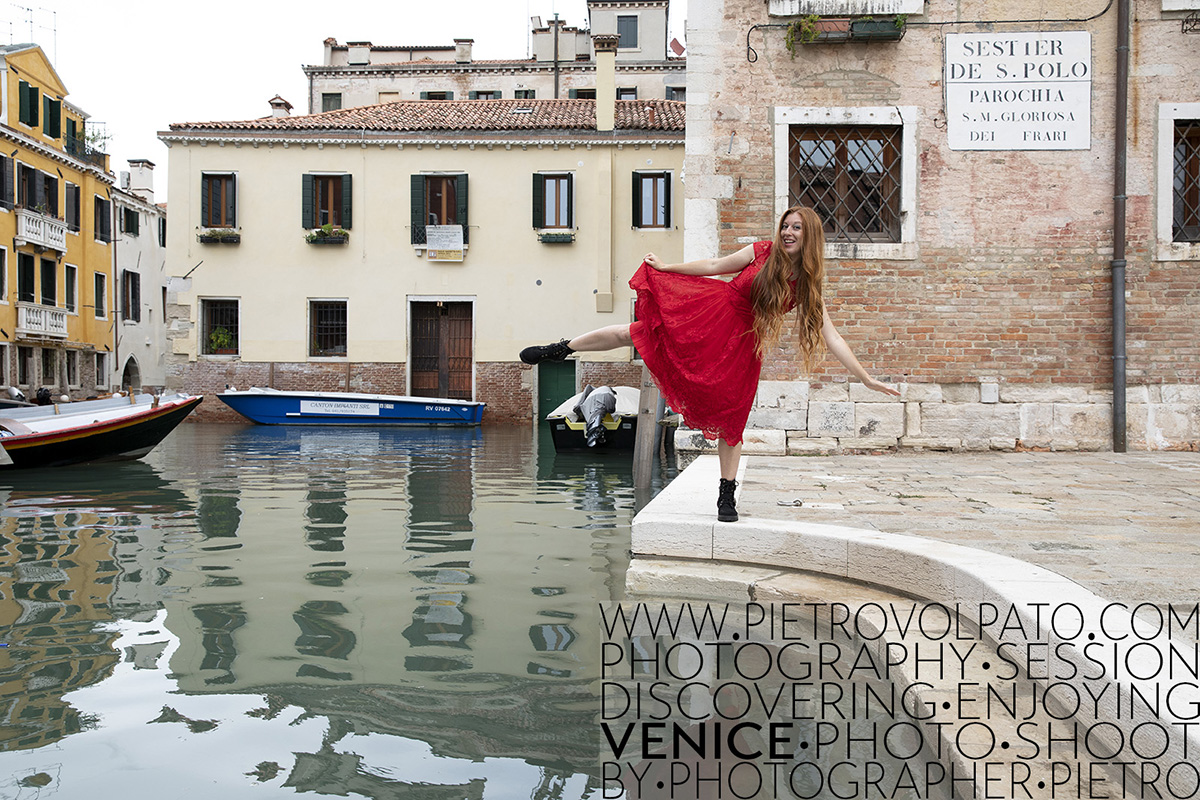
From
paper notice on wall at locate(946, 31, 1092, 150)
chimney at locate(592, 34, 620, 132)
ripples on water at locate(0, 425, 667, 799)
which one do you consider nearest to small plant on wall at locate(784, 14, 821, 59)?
paper notice on wall at locate(946, 31, 1092, 150)

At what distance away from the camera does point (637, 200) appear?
69.5 feet

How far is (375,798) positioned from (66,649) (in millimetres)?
1717

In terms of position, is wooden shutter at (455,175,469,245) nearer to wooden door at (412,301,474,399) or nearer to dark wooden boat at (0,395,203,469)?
wooden door at (412,301,474,399)

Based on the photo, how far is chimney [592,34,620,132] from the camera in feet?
68.4

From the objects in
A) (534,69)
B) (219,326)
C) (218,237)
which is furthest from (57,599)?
(534,69)

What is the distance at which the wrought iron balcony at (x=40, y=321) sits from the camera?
23672mm

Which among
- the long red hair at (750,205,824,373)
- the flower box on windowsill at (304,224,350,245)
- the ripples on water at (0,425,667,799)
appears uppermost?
the flower box on windowsill at (304,224,350,245)

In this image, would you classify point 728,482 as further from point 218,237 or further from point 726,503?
point 218,237

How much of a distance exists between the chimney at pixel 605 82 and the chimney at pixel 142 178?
19.0 meters

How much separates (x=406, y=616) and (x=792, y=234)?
215cm

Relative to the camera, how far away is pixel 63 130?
26.1m

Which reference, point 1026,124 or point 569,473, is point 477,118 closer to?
point 569,473

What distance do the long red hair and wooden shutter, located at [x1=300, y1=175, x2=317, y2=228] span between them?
60.9 ft

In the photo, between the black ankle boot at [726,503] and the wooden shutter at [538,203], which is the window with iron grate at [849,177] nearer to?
the black ankle boot at [726,503]
